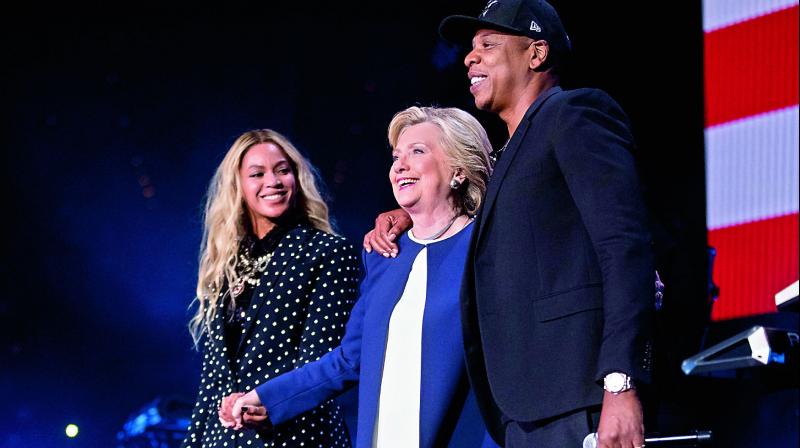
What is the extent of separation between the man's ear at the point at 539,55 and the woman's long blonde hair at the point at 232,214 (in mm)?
1414

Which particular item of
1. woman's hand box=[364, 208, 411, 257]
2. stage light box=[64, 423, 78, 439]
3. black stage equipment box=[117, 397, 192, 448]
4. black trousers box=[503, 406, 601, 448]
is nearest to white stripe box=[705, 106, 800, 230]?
woman's hand box=[364, 208, 411, 257]

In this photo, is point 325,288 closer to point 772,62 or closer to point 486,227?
point 486,227

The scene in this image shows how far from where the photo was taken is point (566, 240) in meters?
2.03

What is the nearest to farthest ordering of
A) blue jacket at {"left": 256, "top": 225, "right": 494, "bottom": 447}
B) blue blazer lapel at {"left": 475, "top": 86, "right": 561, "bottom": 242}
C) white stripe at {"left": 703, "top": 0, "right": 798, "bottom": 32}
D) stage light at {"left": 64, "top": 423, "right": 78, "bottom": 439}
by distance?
A: blue blazer lapel at {"left": 475, "top": 86, "right": 561, "bottom": 242} < blue jacket at {"left": 256, "top": 225, "right": 494, "bottom": 447} < white stripe at {"left": 703, "top": 0, "right": 798, "bottom": 32} < stage light at {"left": 64, "top": 423, "right": 78, "bottom": 439}

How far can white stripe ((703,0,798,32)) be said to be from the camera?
497cm

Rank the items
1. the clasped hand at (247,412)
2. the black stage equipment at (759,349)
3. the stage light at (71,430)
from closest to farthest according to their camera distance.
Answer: the clasped hand at (247,412), the black stage equipment at (759,349), the stage light at (71,430)

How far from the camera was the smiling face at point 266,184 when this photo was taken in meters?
3.55

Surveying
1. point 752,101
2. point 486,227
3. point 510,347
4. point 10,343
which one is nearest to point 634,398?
point 510,347

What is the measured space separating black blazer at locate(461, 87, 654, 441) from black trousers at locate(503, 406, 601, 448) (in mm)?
23

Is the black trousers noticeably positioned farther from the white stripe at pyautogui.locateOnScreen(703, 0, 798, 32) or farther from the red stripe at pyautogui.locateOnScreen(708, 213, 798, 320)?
the white stripe at pyautogui.locateOnScreen(703, 0, 798, 32)

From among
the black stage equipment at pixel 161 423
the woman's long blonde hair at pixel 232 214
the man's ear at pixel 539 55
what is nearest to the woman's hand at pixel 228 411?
the woman's long blonde hair at pixel 232 214

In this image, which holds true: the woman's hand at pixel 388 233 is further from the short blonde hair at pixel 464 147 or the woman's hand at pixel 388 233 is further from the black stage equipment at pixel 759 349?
the black stage equipment at pixel 759 349

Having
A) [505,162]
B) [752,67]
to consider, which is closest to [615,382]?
[505,162]

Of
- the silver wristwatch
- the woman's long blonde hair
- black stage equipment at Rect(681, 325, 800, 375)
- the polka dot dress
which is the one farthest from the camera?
black stage equipment at Rect(681, 325, 800, 375)
